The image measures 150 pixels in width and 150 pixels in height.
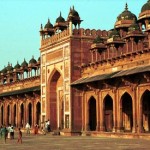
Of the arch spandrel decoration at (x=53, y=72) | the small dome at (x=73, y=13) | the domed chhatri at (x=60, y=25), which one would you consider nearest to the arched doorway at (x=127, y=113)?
the arch spandrel decoration at (x=53, y=72)

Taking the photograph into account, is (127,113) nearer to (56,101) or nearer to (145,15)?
(56,101)

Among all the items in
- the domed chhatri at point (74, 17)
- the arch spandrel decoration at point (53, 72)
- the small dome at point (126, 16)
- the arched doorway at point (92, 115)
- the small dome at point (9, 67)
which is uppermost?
the small dome at point (126, 16)

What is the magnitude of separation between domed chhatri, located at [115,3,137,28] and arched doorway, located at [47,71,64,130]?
6.57 m

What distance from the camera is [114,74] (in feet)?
84.5

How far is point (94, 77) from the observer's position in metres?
28.3

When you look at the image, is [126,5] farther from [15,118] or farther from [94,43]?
[15,118]

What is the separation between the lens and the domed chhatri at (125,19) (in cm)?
3422

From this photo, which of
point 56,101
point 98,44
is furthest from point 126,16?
point 56,101

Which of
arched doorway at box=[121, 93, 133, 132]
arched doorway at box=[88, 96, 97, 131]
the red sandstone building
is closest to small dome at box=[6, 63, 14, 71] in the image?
the red sandstone building

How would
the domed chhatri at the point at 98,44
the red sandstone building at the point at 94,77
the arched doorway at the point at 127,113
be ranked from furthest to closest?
the domed chhatri at the point at 98,44 → the arched doorway at the point at 127,113 → the red sandstone building at the point at 94,77

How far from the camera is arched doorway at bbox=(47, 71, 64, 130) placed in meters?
33.8

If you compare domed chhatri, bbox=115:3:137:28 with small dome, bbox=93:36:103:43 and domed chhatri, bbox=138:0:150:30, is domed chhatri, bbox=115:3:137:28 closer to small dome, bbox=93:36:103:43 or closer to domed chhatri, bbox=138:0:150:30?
domed chhatri, bbox=138:0:150:30

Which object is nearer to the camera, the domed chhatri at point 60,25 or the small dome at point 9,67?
the domed chhatri at point 60,25

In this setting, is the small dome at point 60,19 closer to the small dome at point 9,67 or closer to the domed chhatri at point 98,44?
the domed chhatri at point 98,44
